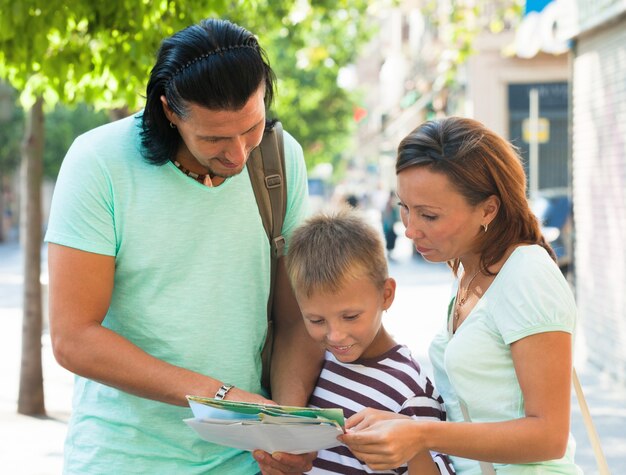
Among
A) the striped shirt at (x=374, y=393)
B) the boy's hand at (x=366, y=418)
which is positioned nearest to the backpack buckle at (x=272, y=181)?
the striped shirt at (x=374, y=393)

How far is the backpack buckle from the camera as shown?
2.71 metres

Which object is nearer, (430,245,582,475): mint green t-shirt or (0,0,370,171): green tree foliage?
(430,245,582,475): mint green t-shirt

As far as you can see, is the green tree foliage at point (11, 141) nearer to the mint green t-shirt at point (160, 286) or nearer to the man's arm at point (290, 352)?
the man's arm at point (290, 352)

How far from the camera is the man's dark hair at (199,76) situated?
2.46 meters

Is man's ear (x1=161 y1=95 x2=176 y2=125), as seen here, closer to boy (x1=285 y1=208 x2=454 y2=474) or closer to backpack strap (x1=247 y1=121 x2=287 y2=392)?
backpack strap (x1=247 y1=121 x2=287 y2=392)

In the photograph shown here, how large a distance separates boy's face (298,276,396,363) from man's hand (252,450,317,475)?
301 millimetres

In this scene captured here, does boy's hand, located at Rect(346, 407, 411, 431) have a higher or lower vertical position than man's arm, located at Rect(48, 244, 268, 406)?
lower

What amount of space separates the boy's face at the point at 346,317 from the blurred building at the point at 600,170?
7.15 m

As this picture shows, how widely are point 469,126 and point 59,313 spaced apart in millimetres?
1106

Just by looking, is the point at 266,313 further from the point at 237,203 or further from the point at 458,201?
the point at 458,201

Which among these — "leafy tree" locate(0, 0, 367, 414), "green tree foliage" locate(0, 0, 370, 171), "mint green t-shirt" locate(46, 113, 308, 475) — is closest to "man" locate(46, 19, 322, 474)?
"mint green t-shirt" locate(46, 113, 308, 475)

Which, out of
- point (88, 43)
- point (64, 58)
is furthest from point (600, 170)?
point (64, 58)

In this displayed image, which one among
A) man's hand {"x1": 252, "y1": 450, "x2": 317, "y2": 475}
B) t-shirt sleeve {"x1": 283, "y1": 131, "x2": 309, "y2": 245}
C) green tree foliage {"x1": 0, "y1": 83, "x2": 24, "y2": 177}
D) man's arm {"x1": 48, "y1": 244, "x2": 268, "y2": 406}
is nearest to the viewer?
man's arm {"x1": 48, "y1": 244, "x2": 268, "y2": 406}

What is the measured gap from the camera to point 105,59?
596 cm
